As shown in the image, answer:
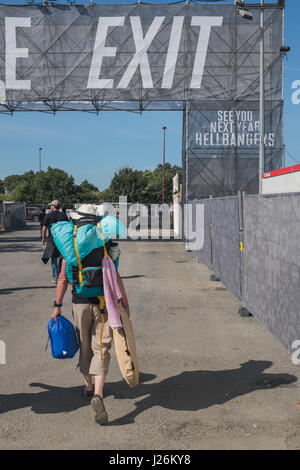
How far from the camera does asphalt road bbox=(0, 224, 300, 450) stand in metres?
4.05

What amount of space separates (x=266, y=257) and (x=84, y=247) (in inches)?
124

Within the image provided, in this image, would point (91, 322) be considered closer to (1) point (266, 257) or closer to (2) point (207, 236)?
(1) point (266, 257)

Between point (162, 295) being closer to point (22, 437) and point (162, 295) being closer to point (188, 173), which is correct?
point (22, 437)

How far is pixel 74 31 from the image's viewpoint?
78.2ft

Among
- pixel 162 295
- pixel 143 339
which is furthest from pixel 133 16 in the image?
pixel 143 339

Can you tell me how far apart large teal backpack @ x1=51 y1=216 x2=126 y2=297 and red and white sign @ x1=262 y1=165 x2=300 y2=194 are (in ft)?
25.1

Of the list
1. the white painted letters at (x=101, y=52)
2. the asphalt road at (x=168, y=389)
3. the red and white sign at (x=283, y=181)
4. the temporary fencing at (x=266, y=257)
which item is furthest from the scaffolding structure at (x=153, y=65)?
the asphalt road at (x=168, y=389)

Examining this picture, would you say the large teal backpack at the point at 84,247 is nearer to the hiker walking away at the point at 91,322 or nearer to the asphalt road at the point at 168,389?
the hiker walking away at the point at 91,322

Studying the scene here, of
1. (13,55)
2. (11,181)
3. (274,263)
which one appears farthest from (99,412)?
(11,181)

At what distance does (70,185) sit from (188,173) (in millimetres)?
48348

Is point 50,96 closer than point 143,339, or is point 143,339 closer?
point 143,339

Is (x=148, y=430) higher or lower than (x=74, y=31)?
lower

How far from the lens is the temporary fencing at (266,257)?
5555 mm

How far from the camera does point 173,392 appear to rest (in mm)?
5031
